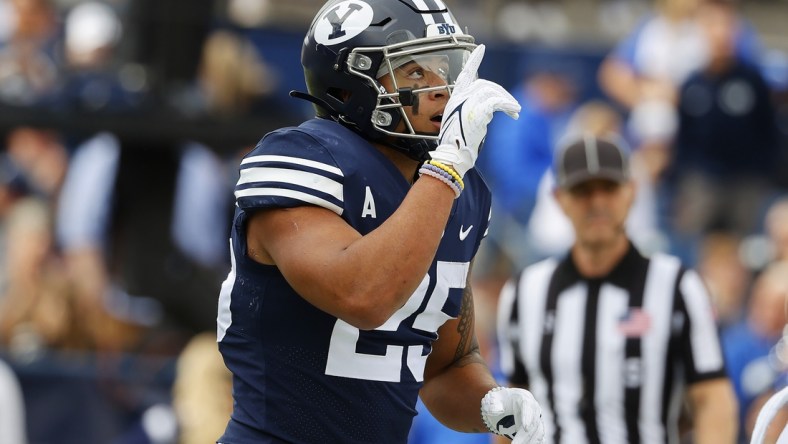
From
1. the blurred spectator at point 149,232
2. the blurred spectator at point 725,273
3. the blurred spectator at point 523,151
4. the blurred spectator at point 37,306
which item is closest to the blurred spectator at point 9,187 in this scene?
the blurred spectator at point 149,232

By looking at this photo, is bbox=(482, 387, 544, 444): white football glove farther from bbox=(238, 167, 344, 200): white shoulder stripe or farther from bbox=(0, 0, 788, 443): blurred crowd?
bbox=(0, 0, 788, 443): blurred crowd

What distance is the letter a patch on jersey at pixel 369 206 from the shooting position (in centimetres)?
308

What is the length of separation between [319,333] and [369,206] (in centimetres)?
31

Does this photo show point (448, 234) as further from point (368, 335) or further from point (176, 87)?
point (176, 87)

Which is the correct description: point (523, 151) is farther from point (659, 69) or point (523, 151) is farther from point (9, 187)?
point (9, 187)

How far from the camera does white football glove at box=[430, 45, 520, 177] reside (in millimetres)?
2965

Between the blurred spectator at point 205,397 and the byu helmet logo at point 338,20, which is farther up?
the byu helmet logo at point 338,20

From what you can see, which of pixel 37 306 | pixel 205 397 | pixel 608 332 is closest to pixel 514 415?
pixel 608 332

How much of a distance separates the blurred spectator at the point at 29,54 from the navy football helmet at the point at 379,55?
14.0 feet

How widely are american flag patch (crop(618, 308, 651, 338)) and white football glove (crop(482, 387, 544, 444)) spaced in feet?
A: 4.90

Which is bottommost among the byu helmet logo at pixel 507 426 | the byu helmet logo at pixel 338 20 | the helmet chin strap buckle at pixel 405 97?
the byu helmet logo at pixel 507 426

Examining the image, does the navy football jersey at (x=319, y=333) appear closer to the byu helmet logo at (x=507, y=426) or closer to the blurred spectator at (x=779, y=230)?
the byu helmet logo at (x=507, y=426)

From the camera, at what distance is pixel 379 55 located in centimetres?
321

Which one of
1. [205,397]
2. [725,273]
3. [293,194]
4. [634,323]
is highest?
[293,194]
